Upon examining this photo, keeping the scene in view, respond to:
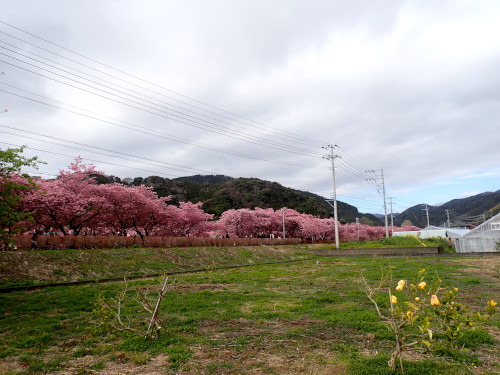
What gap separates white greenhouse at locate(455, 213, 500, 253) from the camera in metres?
27.7

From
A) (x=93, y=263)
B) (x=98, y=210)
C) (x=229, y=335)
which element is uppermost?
(x=98, y=210)

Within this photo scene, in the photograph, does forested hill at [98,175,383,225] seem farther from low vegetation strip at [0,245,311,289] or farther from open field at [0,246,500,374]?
→ open field at [0,246,500,374]

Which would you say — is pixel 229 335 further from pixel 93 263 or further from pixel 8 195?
pixel 93 263

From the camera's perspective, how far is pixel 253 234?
209 feet

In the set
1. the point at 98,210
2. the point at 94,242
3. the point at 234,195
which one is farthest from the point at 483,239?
the point at 234,195

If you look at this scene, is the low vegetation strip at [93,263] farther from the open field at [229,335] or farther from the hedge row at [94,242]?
the open field at [229,335]

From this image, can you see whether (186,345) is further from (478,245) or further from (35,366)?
(478,245)

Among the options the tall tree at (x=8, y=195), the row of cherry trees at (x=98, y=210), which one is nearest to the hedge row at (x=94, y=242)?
the row of cherry trees at (x=98, y=210)

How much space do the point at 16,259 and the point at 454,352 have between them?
2033 cm

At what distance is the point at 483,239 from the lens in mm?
28219

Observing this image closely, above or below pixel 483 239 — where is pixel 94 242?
below

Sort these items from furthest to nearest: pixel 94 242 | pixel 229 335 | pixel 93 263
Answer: pixel 94 242 < pixel 93 263 < pixel 229 335

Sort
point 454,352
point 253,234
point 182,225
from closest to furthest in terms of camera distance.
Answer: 1. point 454,352
2. point 182,225
3. point 253,234

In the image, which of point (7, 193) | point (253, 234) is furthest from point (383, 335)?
point (253, 234)
